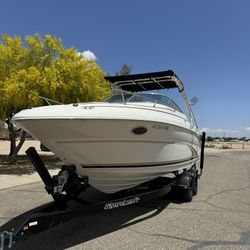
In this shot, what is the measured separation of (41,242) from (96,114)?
2036 mm

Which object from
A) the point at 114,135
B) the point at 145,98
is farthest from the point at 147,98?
the point at 114,135

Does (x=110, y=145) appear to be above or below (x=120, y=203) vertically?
above

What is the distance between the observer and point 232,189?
9.34 m

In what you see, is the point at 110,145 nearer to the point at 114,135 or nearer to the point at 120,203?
the point at 114,135

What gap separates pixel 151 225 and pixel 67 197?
1.54m

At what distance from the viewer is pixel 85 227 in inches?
211

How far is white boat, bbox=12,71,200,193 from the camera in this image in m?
4.79

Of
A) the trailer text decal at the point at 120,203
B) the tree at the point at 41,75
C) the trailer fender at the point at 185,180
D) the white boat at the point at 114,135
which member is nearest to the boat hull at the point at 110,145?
the white boat at the point at 114,135

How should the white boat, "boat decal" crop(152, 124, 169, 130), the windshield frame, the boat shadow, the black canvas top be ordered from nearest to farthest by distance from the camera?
the boat shadow, the white boat, "boat decal" crop(152, 124, 169, 130), the windshield frame, the black canvas top

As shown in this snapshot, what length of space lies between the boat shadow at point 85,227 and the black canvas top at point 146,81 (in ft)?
9.64

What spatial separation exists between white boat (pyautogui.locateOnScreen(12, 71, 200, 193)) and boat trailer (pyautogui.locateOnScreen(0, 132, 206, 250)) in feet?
0.89

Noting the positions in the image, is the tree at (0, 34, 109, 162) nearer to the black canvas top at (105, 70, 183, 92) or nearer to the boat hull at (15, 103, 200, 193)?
the black canvas top at (105, 70, 183, 92)

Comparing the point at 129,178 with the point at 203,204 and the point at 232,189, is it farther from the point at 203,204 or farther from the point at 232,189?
the point at 232,189

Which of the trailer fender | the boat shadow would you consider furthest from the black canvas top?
the boat shadow
